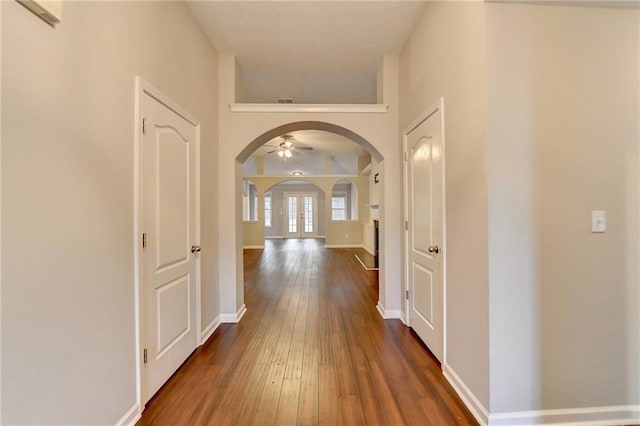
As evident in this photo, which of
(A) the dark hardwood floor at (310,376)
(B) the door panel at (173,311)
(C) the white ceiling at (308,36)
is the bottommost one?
(A) the dark hardwood floor at (310,376)

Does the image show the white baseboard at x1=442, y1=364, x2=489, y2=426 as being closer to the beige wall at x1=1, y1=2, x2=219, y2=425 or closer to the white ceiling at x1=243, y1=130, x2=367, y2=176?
the beige wall at x1=1, y1=2, x2=219, y2=425

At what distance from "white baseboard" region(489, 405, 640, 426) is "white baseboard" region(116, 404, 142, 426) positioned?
2.02 metres

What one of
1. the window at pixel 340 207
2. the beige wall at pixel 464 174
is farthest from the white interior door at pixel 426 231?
the window at pixel 340 207

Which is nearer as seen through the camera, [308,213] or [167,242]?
[167,242]

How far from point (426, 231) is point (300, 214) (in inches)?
432

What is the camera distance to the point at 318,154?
8.96 metres

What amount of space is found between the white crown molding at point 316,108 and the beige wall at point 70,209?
1.23 metres

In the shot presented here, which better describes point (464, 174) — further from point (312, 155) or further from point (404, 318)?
point (312, 155)

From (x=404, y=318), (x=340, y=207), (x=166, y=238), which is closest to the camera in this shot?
(x=166, y=238)

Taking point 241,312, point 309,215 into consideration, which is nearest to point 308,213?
point 309,215

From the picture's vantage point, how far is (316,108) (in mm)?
3053

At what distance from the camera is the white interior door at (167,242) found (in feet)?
5.76

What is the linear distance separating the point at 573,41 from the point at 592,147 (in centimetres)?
61

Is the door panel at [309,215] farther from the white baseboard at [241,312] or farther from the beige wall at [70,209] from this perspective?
the beige wall at [70,209]
